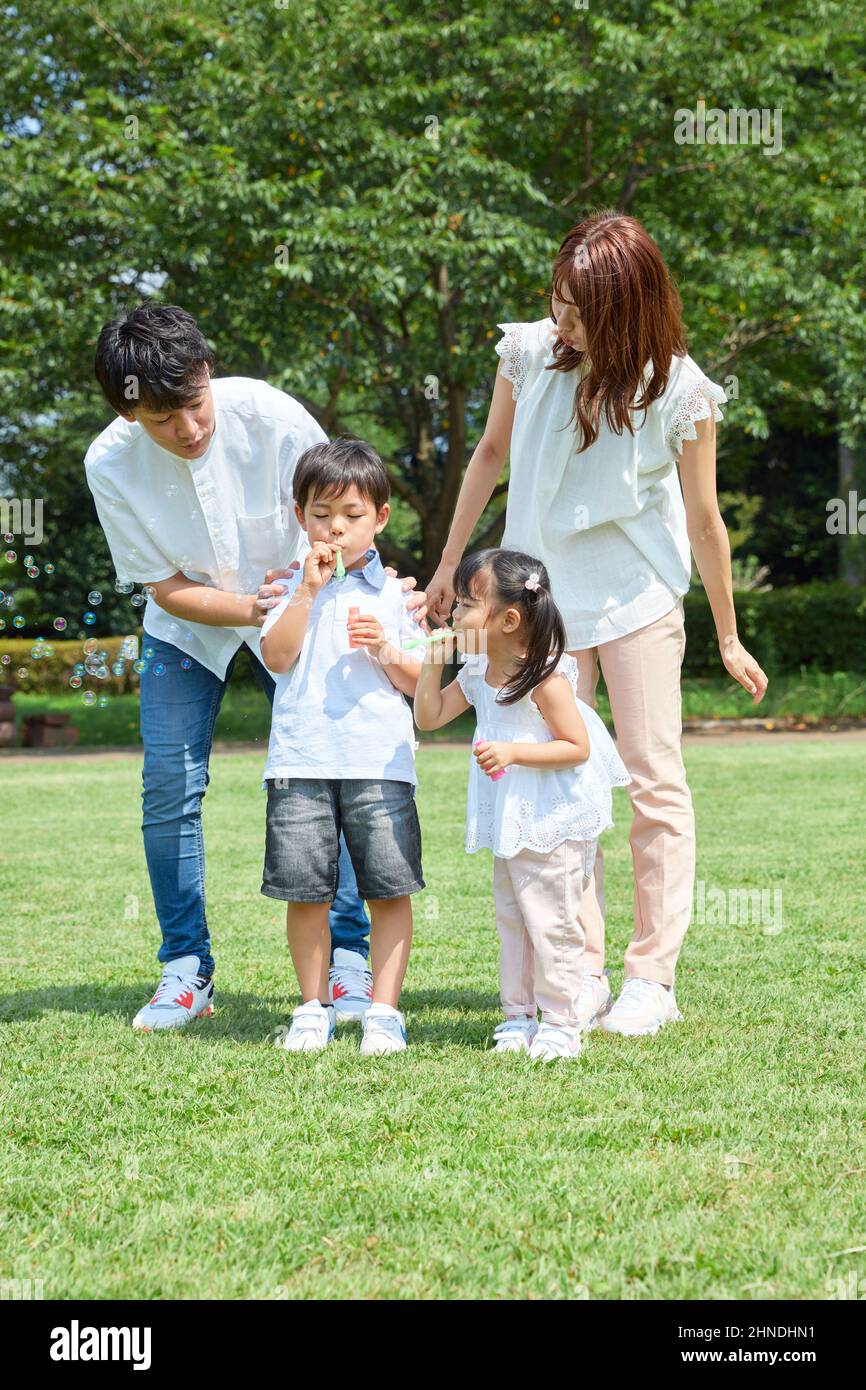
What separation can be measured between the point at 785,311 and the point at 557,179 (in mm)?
3402

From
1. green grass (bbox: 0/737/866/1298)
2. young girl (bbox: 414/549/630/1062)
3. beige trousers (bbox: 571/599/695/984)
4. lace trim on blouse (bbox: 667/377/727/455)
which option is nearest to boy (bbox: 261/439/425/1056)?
young girl (bbox: 414/549/630/1062)

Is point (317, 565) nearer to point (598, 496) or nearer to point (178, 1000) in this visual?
point (598, 496)

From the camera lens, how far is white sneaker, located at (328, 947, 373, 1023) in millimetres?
4156

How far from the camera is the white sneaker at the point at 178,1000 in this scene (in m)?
4.07

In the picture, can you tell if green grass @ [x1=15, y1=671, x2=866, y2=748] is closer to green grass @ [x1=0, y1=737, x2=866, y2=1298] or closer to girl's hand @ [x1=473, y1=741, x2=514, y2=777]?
green grass @ [x1=0, y1=737, x2=866, y2=1298]

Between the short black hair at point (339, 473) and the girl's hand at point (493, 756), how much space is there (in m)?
0.70

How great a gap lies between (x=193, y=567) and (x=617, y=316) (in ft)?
4.55

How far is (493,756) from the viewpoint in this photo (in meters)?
3.57

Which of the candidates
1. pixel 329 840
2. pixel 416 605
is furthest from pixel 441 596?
pixel 329 840

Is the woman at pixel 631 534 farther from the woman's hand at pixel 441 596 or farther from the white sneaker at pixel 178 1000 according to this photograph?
the white sneaker at pixel 178 1000

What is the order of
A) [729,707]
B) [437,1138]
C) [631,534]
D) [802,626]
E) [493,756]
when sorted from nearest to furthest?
[437,1138], [493,756], [631,534], [729,707], [802,626]

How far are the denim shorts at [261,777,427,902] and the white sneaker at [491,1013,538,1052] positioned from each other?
17.0 inches

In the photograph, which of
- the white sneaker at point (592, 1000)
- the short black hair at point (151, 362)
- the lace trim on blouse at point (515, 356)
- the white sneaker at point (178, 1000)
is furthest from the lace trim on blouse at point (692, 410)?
the white sneaker at point (178, 1000)

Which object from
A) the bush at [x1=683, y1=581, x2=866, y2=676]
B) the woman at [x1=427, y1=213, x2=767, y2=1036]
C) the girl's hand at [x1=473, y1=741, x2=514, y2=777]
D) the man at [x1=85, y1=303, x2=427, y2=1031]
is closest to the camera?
the girl's hand at [x1=473, y1=741, x2=514, y2=777]
